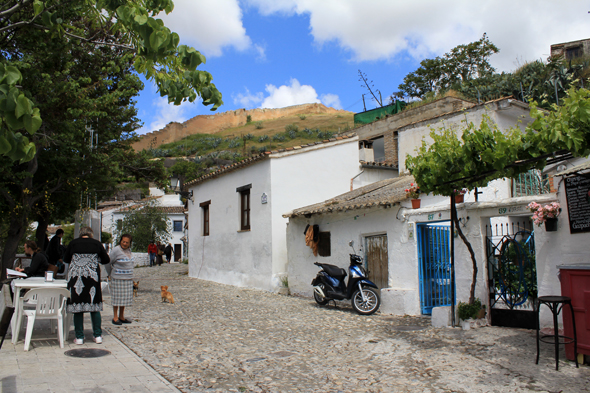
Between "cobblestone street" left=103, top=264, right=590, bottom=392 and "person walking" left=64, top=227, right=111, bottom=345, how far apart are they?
666mm

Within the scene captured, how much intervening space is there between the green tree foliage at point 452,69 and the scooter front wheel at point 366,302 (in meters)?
26.2

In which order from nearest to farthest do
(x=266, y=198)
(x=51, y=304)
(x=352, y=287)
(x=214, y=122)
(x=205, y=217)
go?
1. (x=51, y=304)
2. (x=352, y=287)
3. (x=266, y=198)
4. (x=205, y=217)
5. (x=214, y=122)

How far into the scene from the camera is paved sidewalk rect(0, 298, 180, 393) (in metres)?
4.40

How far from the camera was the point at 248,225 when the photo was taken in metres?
15.3

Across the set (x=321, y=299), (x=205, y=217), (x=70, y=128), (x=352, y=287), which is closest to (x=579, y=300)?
(x=352, y=287)

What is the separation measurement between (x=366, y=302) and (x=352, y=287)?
44 centimetres

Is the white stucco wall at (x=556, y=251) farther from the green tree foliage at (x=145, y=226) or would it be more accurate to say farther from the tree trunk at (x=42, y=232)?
the green tree foliage at (x=145, y=226)

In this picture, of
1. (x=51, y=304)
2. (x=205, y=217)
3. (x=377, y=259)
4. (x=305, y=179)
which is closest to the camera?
(x=51, y=304)

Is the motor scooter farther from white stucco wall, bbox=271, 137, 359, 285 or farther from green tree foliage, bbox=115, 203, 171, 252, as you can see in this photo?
green tree foliage, bbox=115, 203, 171, 252

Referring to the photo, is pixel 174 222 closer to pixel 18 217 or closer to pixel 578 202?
pixel 18 217

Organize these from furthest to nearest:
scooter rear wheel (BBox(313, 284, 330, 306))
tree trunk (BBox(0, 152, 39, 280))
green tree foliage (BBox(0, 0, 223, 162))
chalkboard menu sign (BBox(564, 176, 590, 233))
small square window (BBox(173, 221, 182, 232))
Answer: small square window (BBox(173, 221, 182, 232)) → tree trunk (BBox(0, 152, 39, 280)) → scooter rear wheel (BBox(313, 284, 330, 306)) → chalkboard menu sign (BBox(564, 176, 590, 233)) → green tree foliage (BBox(0, 0, 223, 162))

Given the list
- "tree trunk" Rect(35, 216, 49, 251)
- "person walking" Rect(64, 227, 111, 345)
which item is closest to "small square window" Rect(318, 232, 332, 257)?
"person walking" Rect(64, 227, 111, 345)

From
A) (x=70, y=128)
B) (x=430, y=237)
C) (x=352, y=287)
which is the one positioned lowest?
(x=352, y=287)

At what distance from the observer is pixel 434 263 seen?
362 inches
